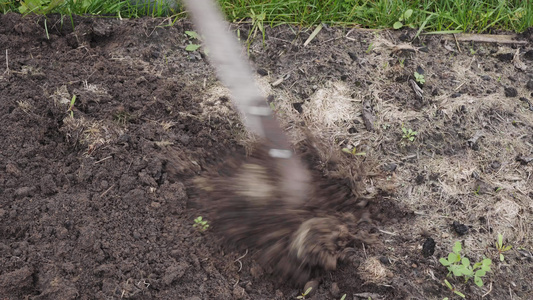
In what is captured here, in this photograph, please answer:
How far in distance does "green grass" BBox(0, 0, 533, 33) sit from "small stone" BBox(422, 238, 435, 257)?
1.46m

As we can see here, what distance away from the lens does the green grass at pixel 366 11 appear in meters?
2.92

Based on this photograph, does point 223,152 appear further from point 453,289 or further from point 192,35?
point 453,289

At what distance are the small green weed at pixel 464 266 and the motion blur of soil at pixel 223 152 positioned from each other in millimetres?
65

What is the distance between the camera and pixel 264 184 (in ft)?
7.07

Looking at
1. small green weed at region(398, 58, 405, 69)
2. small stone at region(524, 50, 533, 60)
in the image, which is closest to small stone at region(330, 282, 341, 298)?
small green weed at region(398, 58, 405, 69)

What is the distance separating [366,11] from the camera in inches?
120

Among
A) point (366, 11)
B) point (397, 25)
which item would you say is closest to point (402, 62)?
point (397, 25)

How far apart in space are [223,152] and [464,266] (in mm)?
1249

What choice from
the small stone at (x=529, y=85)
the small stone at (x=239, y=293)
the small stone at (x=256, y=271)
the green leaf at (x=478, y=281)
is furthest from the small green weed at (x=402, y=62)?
the small stone at (x=239, y=293)

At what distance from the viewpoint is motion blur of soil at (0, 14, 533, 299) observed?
6.59 ft

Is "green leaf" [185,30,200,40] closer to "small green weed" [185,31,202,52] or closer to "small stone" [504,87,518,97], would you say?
"small green weed" [185,31,202,52]

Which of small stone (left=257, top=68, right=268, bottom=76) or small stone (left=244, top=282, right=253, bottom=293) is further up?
small stone (left=257, top=68, right=268, bottom=76)

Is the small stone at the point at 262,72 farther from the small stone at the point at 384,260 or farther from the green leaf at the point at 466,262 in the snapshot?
the green leaf at the point at 466,262

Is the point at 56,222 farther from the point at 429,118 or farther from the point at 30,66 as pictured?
the point at 429,118
